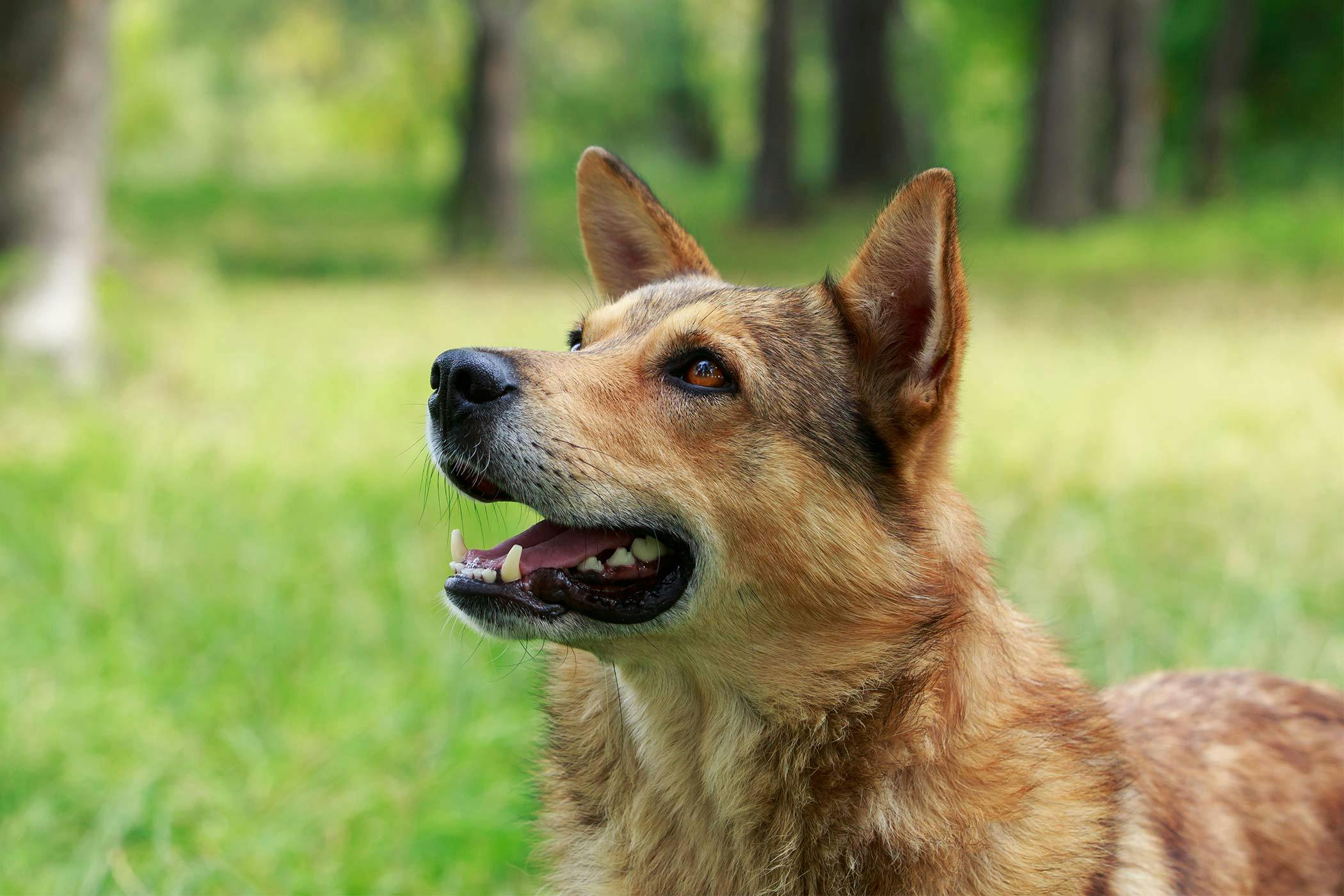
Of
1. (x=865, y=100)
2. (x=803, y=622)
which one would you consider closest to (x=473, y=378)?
(x=803, y=622)

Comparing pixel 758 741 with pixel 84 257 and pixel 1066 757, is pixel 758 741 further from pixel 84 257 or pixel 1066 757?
pixel 84 257

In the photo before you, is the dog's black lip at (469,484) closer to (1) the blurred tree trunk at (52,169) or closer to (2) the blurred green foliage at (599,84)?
(1) the blurred tree trunk at (52,169)

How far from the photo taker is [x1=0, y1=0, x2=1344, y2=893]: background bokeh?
12.7ft

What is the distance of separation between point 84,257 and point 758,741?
7.34 m

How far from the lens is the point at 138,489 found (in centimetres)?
585

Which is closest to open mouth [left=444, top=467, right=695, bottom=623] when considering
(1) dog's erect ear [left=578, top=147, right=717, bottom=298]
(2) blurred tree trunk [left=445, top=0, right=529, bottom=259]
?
(1) dog's erect ear [left=578, top=147, right=717, bottom=298]

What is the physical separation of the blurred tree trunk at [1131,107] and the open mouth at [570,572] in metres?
20.7

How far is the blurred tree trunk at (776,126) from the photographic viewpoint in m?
22.2

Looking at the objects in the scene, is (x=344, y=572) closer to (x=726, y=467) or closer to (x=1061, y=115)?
(x=726, y=467)

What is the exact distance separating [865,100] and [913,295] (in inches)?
868

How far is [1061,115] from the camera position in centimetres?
1933

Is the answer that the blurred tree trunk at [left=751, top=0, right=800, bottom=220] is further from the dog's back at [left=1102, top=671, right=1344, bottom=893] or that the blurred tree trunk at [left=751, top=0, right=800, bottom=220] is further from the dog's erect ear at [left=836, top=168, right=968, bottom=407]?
the dog's erect ear at [left=836, top=168, right=968, bottom=407]

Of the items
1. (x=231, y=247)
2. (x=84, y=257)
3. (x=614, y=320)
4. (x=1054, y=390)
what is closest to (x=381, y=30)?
(x=231, y=247)

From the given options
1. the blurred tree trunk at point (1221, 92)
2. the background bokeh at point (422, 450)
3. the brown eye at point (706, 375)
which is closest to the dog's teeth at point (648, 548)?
the brown eye at point (706, 375)
